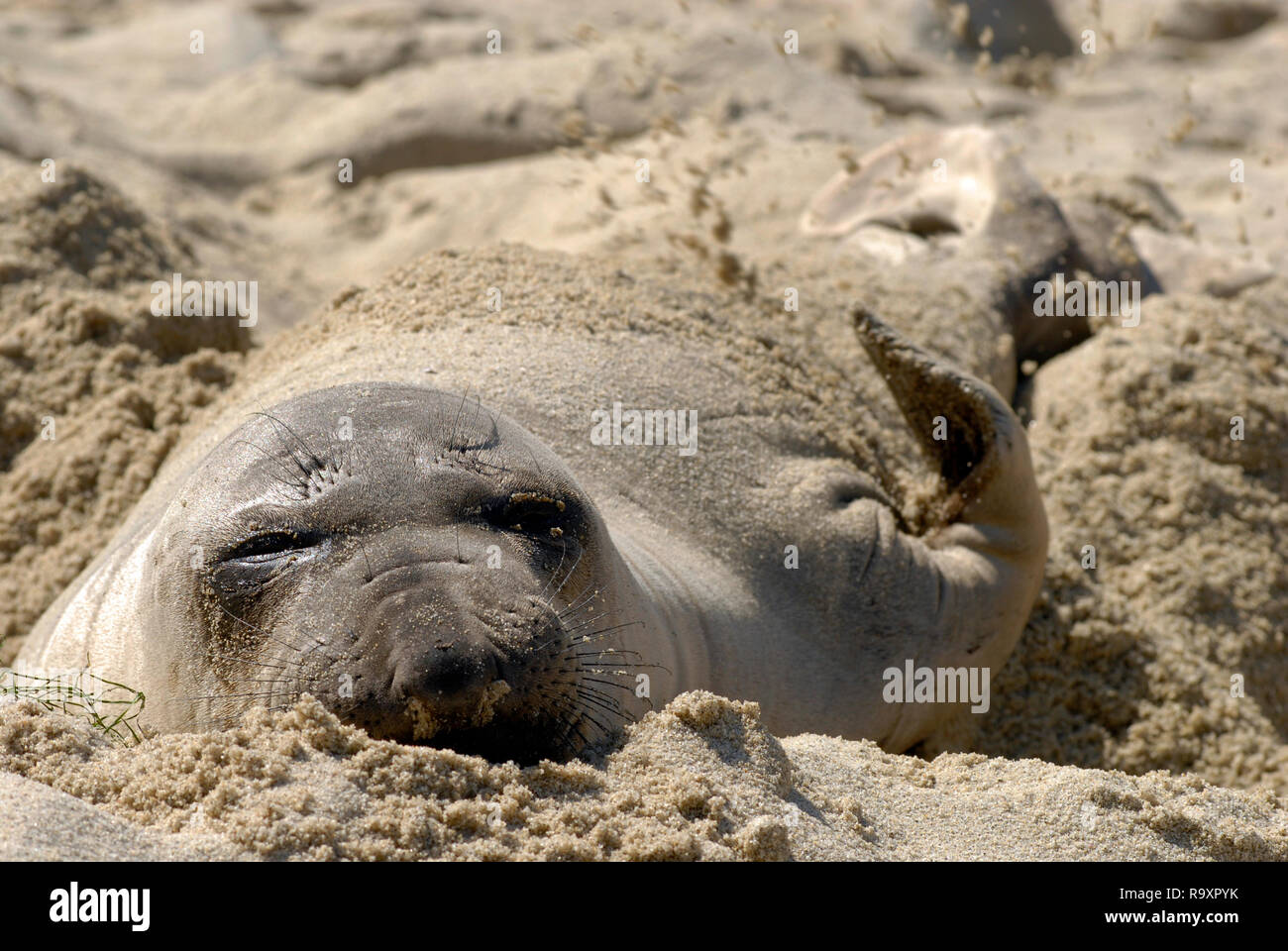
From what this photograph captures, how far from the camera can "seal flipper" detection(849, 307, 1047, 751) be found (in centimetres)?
363

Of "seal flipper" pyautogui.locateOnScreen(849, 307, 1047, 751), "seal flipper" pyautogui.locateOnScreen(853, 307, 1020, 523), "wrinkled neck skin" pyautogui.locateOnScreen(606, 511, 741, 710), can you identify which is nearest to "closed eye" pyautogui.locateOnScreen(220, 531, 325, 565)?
"wrinkled neck skin" pyautogui.locateOnScreen(606, 511, 741, 710)

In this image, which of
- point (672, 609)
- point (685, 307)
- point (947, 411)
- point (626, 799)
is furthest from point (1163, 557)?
point (626, 799)

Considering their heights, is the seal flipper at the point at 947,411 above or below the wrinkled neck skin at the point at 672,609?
above

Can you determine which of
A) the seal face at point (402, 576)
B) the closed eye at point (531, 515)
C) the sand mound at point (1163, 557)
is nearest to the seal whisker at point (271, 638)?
the seal face at point (402, 576)

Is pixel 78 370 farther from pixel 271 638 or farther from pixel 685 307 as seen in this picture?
pixel 271 638

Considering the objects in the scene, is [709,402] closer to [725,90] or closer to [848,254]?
[848,254]

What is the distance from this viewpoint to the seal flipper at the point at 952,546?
3.63 metres

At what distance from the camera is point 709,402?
3.89m

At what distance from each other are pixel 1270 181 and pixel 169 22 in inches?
306

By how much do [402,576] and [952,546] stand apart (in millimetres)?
2002

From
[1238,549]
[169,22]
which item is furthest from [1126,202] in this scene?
[169,22]

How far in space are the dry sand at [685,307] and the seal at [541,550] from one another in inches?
5.8

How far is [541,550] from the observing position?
2566 mm

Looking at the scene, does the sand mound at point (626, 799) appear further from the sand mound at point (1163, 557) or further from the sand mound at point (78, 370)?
the sand mound at point (78, 370)
